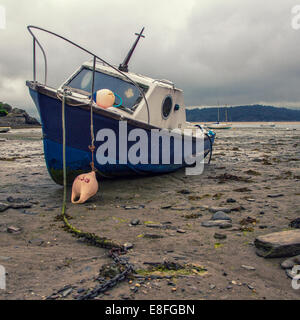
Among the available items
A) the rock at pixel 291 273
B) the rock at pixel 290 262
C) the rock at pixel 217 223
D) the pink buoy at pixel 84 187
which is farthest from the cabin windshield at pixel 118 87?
the rock at pixel 291 273

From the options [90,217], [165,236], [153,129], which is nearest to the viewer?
[165,236]

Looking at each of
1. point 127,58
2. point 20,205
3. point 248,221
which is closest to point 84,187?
point 20,205

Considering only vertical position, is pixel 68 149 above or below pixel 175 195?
above

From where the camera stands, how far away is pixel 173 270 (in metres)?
3.02

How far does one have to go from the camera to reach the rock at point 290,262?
3006 mm

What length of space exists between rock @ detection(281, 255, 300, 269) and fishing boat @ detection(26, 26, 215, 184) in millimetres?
3981

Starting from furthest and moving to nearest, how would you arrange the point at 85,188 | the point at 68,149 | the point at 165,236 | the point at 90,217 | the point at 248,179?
the point at 248,179 → the point at 68,149 → the point at 85,188 → the point at 90,217 → the point at 165,236

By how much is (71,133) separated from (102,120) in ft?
2.37

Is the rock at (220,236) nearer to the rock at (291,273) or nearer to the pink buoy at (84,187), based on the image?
the rock at (291,273)

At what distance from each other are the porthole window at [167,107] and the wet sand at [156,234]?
2217mm

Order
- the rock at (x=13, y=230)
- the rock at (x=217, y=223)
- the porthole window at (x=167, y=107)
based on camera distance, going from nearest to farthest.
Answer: the rock at (x=13, y=230) < the rock at (x=217, y=223) < the porthole window at (x=167, y=107)

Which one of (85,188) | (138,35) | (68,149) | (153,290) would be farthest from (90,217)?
(138,35)

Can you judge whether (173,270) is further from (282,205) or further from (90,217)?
(282,205)
